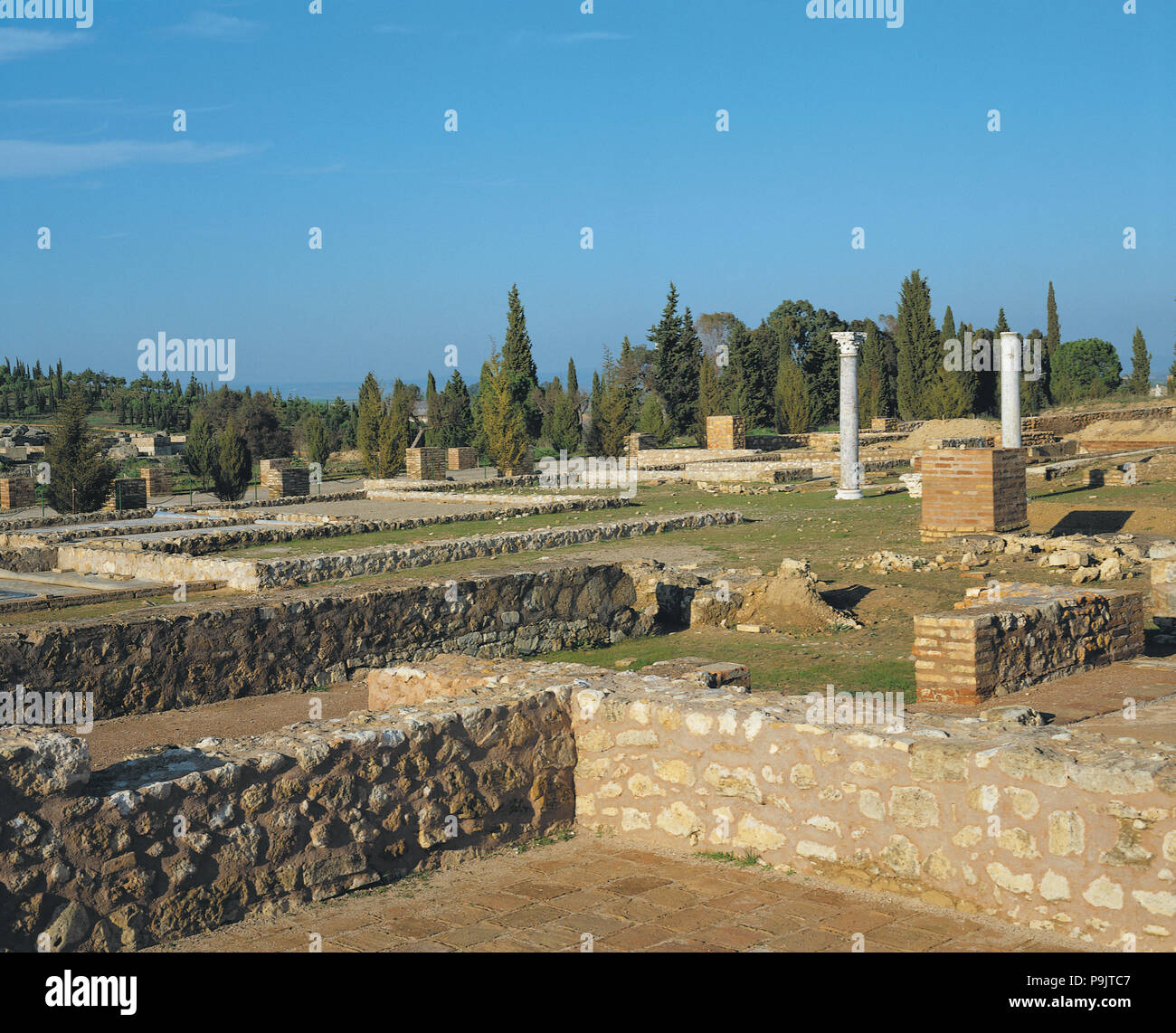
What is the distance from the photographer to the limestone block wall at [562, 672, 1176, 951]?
402 centimetres

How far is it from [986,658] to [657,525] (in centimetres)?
1046

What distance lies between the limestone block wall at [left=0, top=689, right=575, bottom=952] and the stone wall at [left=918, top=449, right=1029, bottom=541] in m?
10.6

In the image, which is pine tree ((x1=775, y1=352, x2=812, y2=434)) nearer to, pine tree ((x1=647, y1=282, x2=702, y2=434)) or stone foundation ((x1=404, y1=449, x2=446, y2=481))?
pine tree ((x1=647, y1=282, x2=702, y2=434))

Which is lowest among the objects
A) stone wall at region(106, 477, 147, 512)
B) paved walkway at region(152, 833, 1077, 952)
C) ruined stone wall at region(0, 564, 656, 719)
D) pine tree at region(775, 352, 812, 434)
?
paved walkway at region(152, 833, 1077, 952)

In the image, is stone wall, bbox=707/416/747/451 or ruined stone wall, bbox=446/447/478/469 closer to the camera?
stone wall, bbox=707/416/747/451

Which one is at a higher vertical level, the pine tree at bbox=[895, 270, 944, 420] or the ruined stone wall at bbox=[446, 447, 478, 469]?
the pine tree at bbox=[895, 270, 944, 420]

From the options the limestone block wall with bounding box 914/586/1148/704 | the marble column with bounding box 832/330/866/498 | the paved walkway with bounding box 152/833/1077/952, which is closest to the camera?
the paved walkway with bounding box 152/833/1077/952

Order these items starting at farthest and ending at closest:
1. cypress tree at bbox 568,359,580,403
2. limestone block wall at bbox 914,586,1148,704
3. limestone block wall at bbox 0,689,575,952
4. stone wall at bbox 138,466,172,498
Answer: cypress tree at bbox 568,359,580,403 → stone wall at bbox 138,466,172,498 → limestone block wall at bbox 914,586,1148,704 → limestone block wall at bbox 0,689,575,952

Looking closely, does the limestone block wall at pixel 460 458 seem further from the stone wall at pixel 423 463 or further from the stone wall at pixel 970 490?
the stone wall at pixel 970 490

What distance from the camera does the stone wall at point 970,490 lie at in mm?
15023

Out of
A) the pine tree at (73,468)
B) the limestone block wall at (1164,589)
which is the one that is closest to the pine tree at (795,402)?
the pine tree at (73,468)

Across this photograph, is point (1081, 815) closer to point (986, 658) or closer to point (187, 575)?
point (986, 658)

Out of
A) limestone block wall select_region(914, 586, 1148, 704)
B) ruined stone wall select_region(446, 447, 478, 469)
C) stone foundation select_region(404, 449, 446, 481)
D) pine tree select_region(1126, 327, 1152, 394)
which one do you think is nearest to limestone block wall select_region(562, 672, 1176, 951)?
limestone block wall select_region(914, 586, 1148, 704)

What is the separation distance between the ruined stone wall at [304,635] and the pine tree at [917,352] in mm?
37655
